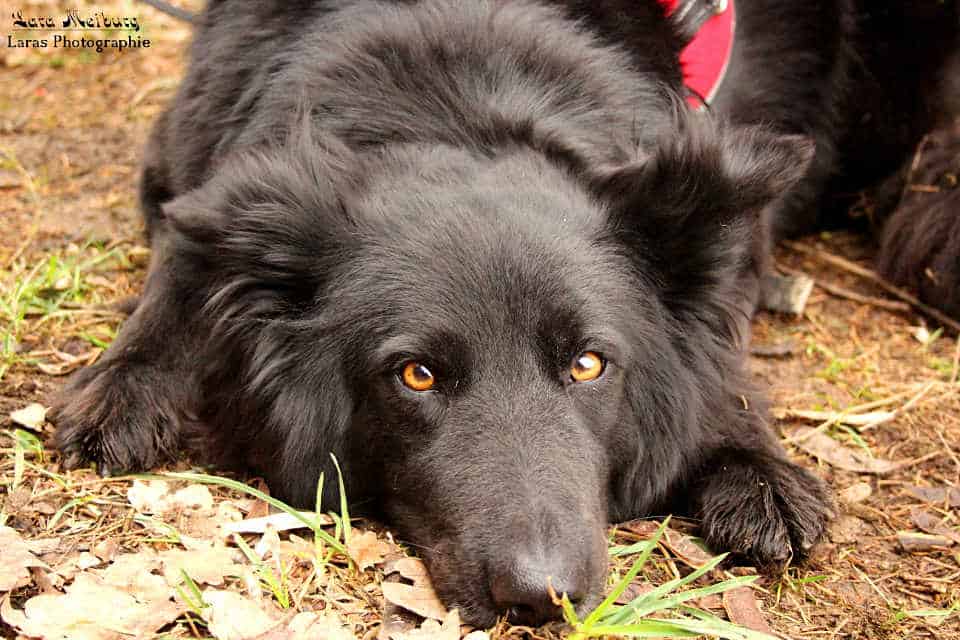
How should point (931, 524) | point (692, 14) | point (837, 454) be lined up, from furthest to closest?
point (692, 14) → point (837, 454) → point (931, 524)

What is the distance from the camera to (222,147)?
10.8 feet

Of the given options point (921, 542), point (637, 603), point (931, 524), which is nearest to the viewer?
point (637, 603)

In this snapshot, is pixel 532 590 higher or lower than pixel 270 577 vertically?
higher

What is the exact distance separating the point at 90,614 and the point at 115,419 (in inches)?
34.4

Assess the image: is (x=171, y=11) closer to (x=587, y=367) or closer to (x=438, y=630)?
(x=587, y=367)

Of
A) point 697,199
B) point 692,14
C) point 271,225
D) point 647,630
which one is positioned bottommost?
point 647,630

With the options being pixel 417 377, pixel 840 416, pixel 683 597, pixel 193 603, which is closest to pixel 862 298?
pixel 840 416

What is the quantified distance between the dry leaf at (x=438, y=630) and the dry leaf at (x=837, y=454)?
62.3 inches

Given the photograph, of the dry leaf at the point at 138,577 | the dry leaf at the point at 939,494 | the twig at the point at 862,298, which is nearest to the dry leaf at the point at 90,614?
the dry leaf at the point at 138,577

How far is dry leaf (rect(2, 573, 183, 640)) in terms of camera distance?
2145 millimetres

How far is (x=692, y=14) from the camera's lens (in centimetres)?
351

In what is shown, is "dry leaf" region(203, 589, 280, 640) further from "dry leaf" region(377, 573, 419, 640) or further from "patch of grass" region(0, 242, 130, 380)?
"patch of grass" region(0, 242, 130, 380)

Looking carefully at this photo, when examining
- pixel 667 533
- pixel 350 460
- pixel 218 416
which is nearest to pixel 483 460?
pixel 350 460

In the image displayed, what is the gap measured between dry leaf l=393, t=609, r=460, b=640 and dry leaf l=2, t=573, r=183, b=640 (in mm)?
502
